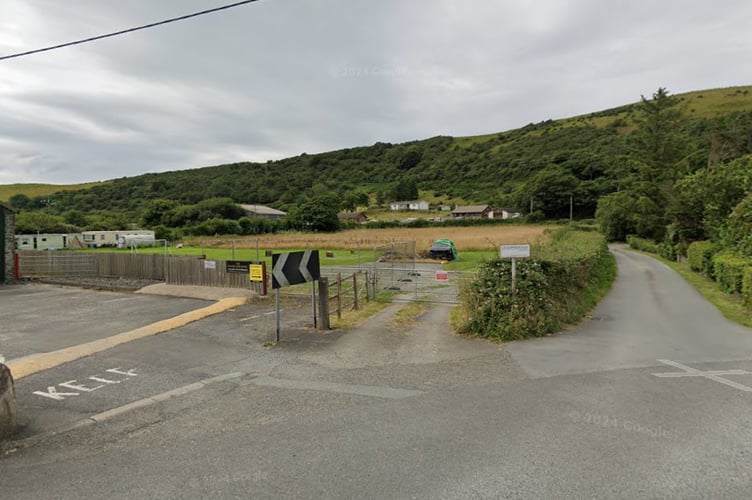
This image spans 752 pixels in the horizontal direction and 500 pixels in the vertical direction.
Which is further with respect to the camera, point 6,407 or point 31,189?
point 31,189

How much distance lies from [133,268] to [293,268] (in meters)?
17.0

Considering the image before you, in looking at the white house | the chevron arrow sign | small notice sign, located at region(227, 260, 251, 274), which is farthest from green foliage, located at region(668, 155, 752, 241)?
the white house

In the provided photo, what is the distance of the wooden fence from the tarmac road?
27.7 ft

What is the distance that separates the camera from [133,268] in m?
23.1

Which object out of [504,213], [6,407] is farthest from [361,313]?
[504,213]

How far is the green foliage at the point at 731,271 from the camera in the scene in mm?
15789

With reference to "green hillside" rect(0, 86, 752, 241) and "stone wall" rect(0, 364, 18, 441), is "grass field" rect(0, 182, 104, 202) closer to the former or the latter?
"green hillside" rect(0, 86, 752, 241)

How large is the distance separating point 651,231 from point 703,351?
4820 centimetres

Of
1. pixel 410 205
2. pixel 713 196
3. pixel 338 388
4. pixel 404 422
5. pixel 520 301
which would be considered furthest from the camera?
pixel 410 205

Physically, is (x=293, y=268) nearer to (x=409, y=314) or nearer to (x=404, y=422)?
(x=409, y=314)

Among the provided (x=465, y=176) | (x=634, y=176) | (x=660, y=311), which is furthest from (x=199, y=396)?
(x=465, y=176)

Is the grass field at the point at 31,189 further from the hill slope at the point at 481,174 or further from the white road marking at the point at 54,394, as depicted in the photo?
the white road marking at the point at 54,394

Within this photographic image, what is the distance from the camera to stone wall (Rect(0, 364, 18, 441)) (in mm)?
4836

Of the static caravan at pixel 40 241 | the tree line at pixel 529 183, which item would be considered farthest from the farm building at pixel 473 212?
the static caravan at pixel 40 241
